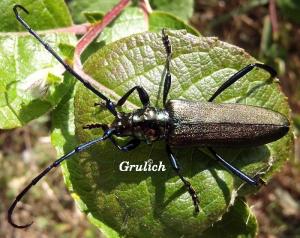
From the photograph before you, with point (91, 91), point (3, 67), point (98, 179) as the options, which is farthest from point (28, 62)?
point (98, 179)

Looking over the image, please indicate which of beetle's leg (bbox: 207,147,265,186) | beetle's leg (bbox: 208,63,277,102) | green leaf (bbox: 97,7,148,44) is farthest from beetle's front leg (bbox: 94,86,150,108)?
green leaf (bbox: 97,7,148,44)

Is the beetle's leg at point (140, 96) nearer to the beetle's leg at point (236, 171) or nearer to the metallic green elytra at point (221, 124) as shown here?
the metallic green elytra at point (221, 124)

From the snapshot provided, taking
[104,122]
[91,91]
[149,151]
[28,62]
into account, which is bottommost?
[149,151]

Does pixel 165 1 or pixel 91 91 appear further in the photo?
pixel 165 1

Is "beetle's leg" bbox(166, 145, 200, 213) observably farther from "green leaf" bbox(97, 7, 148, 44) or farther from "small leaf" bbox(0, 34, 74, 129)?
"green leaf" bbox(97, 7, 148, 44)

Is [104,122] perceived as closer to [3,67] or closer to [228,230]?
[3,67]

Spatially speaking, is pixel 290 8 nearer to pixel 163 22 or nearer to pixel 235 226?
pixel 163 22
